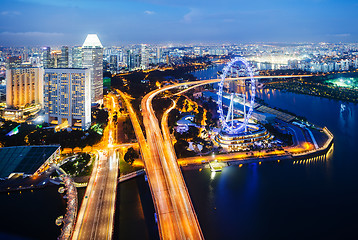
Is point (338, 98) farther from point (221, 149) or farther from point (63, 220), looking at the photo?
point (63, 220)

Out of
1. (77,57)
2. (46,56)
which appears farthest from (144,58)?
(77,57)

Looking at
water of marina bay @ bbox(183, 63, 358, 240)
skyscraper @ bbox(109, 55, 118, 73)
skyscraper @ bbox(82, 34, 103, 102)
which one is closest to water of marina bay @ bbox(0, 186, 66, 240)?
water of marina bay @ bbox(183, 63, 358, 240)

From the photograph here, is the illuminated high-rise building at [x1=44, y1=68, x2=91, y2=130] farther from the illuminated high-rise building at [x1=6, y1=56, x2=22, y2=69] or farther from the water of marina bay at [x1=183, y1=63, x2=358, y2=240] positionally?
the water of marina bay at [x1=183, y1=63, x2=358, y2=240]

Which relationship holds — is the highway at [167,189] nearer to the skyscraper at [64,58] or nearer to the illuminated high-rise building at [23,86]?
the illuminated high-rise building at [23,86]

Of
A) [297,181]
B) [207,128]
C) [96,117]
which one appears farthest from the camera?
[96,117]

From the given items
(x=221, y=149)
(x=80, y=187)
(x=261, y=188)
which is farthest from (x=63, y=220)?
(x=221, y=149)

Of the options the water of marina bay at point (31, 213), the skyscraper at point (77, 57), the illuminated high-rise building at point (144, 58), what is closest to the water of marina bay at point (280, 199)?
the water of marina bay at point (31, 213)

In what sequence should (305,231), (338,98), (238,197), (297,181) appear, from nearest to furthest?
(305,231), (238,197), (297,181), (338,98)
